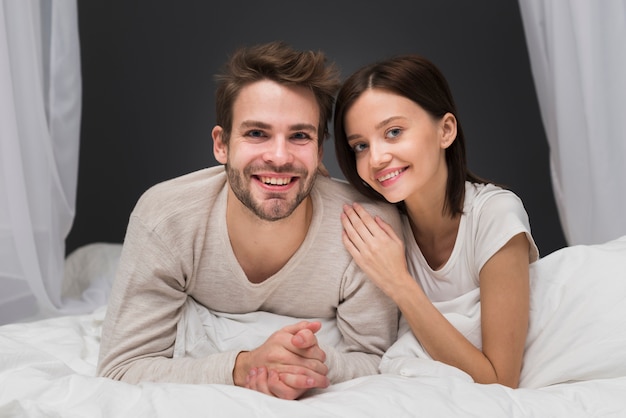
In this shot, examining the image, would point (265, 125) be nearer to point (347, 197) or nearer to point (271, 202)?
point (271, 202)

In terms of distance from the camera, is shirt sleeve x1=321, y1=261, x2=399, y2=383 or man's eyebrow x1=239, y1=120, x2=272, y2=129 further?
shirt sleeve x1=321, y1=261, x2=399, y2=383

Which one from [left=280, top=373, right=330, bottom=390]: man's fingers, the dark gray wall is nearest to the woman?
[left=280, top=373, right=330, bottom=390]: man's fingers

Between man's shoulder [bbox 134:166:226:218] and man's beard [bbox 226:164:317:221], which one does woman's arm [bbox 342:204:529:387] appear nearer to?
man's beard [bbox 226:164:317:221]

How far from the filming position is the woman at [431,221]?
1.66m

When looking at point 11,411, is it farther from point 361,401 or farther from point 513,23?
point 513,23

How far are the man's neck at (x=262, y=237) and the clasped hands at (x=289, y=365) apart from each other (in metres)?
0.32

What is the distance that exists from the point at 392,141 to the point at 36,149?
137cm

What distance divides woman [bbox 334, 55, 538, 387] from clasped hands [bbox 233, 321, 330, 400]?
0.95ft

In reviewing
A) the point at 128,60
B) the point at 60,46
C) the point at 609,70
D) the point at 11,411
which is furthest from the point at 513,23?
the point at 11,411

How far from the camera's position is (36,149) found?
2535 millimetres

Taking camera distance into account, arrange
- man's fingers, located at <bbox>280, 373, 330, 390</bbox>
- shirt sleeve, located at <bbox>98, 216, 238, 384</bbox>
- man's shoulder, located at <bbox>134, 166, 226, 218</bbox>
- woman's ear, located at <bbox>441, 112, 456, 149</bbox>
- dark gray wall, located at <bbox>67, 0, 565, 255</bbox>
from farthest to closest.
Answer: dark gray wall, located at <bbox>67, 0, 565, 255</bbox> → woman's ear, located at <bbox>441, 112, 456, 149</bbox> → man's shoulder, located at <bbox>134, 166, 226, 218</bbox> → shirt sleeve, located at <bbox>98, 216, 238, 384</bbox> → man's fingers, located at <bbox>280, 373, 330, 390</bbox>

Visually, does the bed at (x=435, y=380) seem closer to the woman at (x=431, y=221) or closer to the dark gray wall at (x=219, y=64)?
the woman at (x=431, y=221)

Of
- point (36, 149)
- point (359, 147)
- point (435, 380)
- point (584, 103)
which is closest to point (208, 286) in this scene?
point (359, 147)

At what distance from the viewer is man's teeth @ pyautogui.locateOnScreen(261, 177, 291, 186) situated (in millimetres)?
1659
